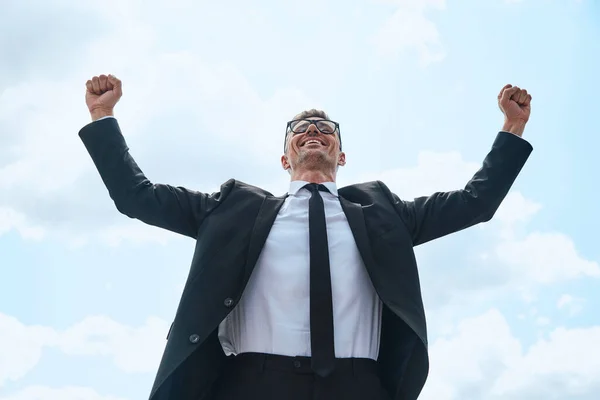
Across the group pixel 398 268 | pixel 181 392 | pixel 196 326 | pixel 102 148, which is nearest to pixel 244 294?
pixel 196 326

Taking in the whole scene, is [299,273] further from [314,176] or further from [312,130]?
[312,130]

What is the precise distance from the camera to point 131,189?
247 inches

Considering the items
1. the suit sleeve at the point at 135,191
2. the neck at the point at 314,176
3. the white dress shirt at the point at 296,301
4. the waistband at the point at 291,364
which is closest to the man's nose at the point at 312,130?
the neck at the point at 314,176

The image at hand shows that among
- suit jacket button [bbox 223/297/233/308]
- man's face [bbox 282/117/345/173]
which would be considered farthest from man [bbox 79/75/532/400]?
man's face [bbox 282/117/345/173]

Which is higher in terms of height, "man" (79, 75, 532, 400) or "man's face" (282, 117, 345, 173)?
"man's face" (282, 117, 345, 173)

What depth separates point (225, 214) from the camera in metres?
6.43

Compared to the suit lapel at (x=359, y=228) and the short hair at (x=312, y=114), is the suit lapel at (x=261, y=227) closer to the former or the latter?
the suit lapel at (x=359, y=228)

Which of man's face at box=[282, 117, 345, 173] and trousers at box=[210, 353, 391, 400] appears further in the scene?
man's face at box=[282, 117, 345, 173]

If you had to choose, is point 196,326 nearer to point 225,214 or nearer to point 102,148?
point 225,214

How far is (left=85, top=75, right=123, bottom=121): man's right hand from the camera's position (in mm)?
6602

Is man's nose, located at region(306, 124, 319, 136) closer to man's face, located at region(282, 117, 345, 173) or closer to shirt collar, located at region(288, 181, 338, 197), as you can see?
man's face, located at region(282, 117, 345, 173)

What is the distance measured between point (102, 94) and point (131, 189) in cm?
102

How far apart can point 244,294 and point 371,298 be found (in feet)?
3.50

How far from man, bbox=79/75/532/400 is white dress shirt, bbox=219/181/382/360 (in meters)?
0.01
